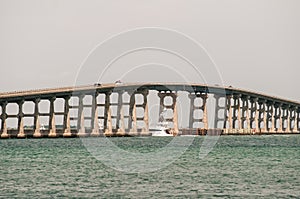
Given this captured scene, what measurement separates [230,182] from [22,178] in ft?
47.6

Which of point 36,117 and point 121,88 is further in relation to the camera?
point 121,88

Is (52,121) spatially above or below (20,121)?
above

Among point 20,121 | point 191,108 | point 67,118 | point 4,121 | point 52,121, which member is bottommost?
point 4,121

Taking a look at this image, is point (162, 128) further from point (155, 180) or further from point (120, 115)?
point (155, 180)

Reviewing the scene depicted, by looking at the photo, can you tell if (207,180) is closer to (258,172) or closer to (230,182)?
(230,182)

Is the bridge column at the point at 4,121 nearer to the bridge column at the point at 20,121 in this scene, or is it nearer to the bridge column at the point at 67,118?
the bridge column at the point at 20,121

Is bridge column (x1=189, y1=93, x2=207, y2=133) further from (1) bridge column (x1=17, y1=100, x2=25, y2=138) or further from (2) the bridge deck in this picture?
A: (1) bridge column (x1=17, y1=100, x2=25, y2=138)

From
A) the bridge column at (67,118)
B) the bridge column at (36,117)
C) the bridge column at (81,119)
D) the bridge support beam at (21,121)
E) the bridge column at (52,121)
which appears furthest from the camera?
the bridge column at (81,119)

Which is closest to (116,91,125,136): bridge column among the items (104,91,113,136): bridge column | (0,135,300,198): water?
(104,91,113,136): bridge column

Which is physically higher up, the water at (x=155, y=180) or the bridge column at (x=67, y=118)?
the bridge column at (x=67, y=118)

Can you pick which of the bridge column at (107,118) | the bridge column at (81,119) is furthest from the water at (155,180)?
the bridge column at (107,118)

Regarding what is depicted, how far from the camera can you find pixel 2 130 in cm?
15400

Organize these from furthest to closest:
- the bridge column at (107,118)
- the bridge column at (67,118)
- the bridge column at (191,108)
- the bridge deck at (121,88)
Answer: the bridge column at (191,108), the bridge column at (107,118), the bridge column at (67,118), the bridge deck at (121,88)

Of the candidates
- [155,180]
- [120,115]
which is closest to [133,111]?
[120,115]
